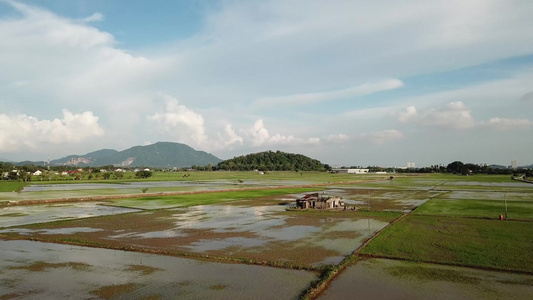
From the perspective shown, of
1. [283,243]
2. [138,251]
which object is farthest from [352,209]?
[138,251]

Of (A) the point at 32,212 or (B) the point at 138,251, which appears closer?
(B) the point at 138,251

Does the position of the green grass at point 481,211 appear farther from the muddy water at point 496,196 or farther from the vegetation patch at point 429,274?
the vegetation patch at point 429,274

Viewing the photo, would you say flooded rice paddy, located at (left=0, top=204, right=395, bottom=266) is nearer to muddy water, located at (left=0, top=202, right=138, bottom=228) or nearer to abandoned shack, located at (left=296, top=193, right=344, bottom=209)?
muddy water, located at (left=0, top=202, right=138, bottom=228)

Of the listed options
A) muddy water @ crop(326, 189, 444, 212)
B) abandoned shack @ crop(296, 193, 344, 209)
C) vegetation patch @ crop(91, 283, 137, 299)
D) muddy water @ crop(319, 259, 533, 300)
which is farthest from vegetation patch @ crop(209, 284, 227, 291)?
muddy water @ crop(326, 189, 444, 212)

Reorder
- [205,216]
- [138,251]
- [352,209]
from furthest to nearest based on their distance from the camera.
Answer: [352,209] < [205,216] < [138,251]

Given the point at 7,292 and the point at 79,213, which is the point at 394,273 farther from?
the point at 79,213

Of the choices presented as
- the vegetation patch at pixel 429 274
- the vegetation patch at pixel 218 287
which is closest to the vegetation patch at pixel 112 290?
the vegetation patch at pixel 218 287
